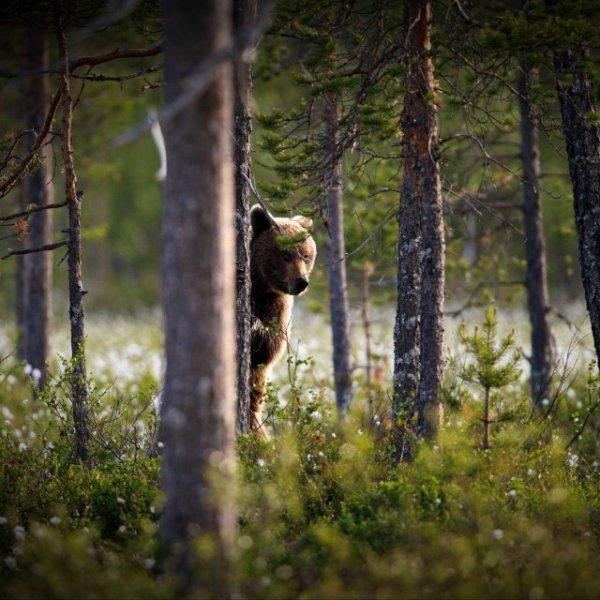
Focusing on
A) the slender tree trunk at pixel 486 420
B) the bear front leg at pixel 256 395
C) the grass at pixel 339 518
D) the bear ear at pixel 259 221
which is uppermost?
the bear ear at pixel 259 221

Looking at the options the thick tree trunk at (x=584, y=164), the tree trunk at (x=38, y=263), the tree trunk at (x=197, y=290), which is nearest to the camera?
the tree trunk at (x=197, y=290)

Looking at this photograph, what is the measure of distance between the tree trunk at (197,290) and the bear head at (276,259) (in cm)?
363

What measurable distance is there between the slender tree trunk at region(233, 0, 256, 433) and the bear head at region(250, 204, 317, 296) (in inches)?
49.3

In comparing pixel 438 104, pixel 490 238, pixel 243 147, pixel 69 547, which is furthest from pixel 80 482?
pixel 490 238

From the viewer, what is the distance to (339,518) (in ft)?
18.7

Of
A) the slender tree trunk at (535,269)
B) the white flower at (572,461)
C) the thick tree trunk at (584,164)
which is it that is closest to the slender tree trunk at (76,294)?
the white flower at (572,461)

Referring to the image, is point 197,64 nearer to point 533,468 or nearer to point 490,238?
point 533,468

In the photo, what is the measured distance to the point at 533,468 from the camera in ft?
22.5

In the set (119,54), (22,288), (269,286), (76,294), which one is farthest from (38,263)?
(119,54)

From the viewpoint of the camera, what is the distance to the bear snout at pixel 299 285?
27.9ft

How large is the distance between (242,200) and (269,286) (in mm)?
1867

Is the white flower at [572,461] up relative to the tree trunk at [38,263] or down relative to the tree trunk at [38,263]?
down

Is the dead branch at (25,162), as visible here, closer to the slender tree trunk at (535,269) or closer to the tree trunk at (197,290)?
the tree trunk at (197,290)

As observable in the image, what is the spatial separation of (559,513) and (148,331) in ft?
57.7
